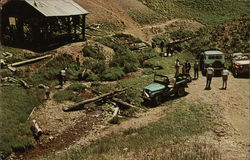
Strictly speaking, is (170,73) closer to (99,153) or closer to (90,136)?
(90,136)

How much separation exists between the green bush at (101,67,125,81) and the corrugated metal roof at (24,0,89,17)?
9.05m

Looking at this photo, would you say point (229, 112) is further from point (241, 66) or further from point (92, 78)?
point (92, 78)

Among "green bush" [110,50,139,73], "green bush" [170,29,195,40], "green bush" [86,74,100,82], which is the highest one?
"green bush" [86,74,100,82]

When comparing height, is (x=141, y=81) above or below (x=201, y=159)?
below

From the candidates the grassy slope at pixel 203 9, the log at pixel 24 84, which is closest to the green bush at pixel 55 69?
the log at pixel 24 84

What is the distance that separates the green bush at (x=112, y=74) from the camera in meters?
30.4

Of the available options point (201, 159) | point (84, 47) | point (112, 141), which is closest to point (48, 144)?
point (112, 141)

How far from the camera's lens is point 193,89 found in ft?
87.5

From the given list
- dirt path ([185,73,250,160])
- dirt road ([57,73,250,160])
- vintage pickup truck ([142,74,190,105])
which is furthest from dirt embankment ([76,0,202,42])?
vintage pickup truck ([142,74,190,105])

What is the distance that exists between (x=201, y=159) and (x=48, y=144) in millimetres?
9021

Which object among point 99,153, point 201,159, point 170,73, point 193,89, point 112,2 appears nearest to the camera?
point 201,159

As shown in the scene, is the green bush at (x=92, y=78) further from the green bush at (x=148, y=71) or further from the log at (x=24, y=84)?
the log at (x=24, y=84)

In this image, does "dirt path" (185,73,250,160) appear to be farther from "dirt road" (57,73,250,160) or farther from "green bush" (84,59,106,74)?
"green bush" (84,59,106,74)

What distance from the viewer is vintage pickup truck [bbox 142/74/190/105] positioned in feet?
76.2
